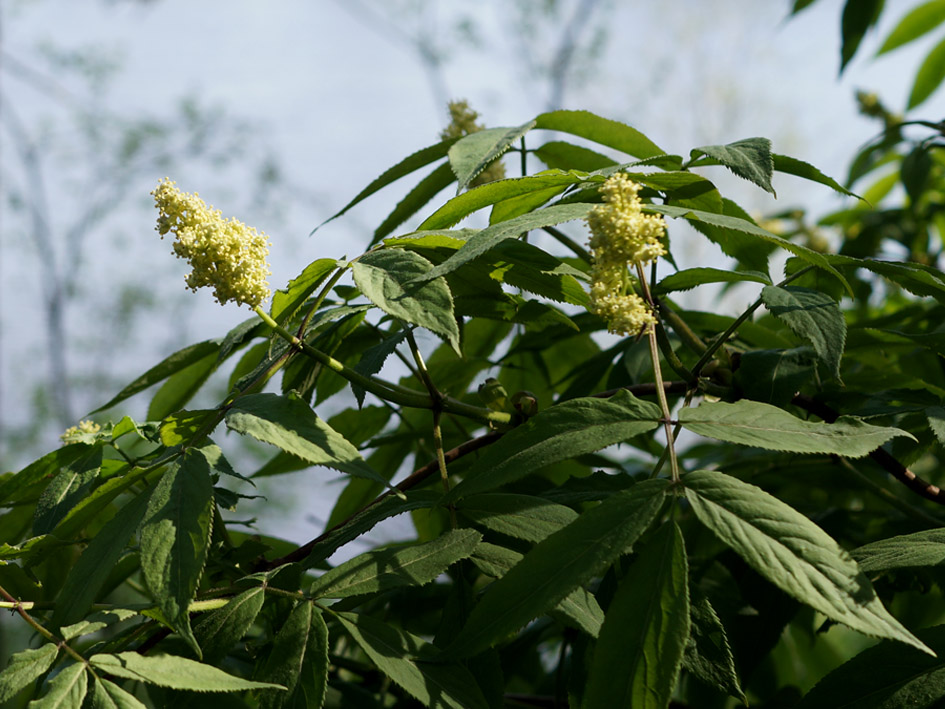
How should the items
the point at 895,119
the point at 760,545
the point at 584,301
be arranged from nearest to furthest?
the point at 760,545, the point at 584,301, the point at 895,119

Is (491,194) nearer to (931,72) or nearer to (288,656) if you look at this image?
(288,656)

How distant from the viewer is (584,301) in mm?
424

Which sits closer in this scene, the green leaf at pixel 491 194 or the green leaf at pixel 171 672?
the green leaf at pixel 171 672

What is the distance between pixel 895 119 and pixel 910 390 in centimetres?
93

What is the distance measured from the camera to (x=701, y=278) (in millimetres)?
500

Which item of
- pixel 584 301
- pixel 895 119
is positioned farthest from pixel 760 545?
pixel 895 119

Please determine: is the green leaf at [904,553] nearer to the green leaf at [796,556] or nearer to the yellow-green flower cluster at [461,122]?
the green leaf at [796,556]

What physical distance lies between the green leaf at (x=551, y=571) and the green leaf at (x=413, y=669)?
0.03m

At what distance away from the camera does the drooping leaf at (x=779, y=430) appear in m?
0.31

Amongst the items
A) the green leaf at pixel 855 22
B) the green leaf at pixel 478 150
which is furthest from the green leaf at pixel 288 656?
the green leaf at pixel 855 22

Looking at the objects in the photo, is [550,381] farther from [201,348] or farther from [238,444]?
[238,444]

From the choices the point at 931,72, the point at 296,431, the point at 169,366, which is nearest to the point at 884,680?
the point at 296,431

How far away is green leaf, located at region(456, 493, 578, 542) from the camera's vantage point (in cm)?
36

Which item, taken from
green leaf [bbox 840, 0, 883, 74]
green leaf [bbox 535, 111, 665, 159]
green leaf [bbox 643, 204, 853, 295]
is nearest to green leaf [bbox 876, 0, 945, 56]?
green leaf [bbox 840, 0, 883, 74]
